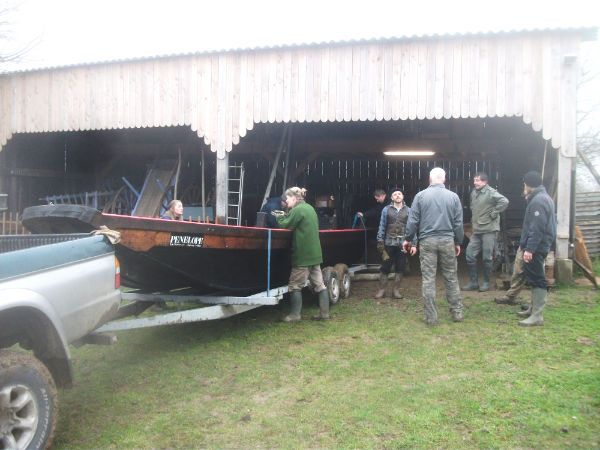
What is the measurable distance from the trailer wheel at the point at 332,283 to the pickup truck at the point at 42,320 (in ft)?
14.0

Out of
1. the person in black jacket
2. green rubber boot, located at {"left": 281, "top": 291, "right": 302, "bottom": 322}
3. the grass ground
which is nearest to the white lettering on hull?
the grass ground

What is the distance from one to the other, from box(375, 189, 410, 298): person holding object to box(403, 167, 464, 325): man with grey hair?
4.86 ft

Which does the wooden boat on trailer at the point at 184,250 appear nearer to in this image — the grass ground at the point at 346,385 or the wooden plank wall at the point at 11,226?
the grass ground at the point at 346,385

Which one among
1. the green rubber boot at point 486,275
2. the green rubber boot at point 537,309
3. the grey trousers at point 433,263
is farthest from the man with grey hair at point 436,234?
the green rubber boot at point 486,275

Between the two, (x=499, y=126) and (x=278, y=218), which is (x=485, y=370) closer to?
(x=278, y=218)

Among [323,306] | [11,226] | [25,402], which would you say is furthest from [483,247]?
[11,226]

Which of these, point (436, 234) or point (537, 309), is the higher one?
point (436, 234)

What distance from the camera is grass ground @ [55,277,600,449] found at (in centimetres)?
375

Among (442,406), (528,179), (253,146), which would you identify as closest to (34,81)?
(253,146)

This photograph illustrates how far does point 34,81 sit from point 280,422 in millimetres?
9640

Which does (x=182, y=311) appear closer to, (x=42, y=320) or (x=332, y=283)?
(x=42, y=320)

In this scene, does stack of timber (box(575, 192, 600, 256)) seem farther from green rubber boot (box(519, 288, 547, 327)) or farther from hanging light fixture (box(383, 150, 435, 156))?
green rubber boot (box(519, 288, 547, 327))

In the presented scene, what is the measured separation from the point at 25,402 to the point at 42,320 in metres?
0.49

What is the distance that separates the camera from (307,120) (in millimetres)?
9156
